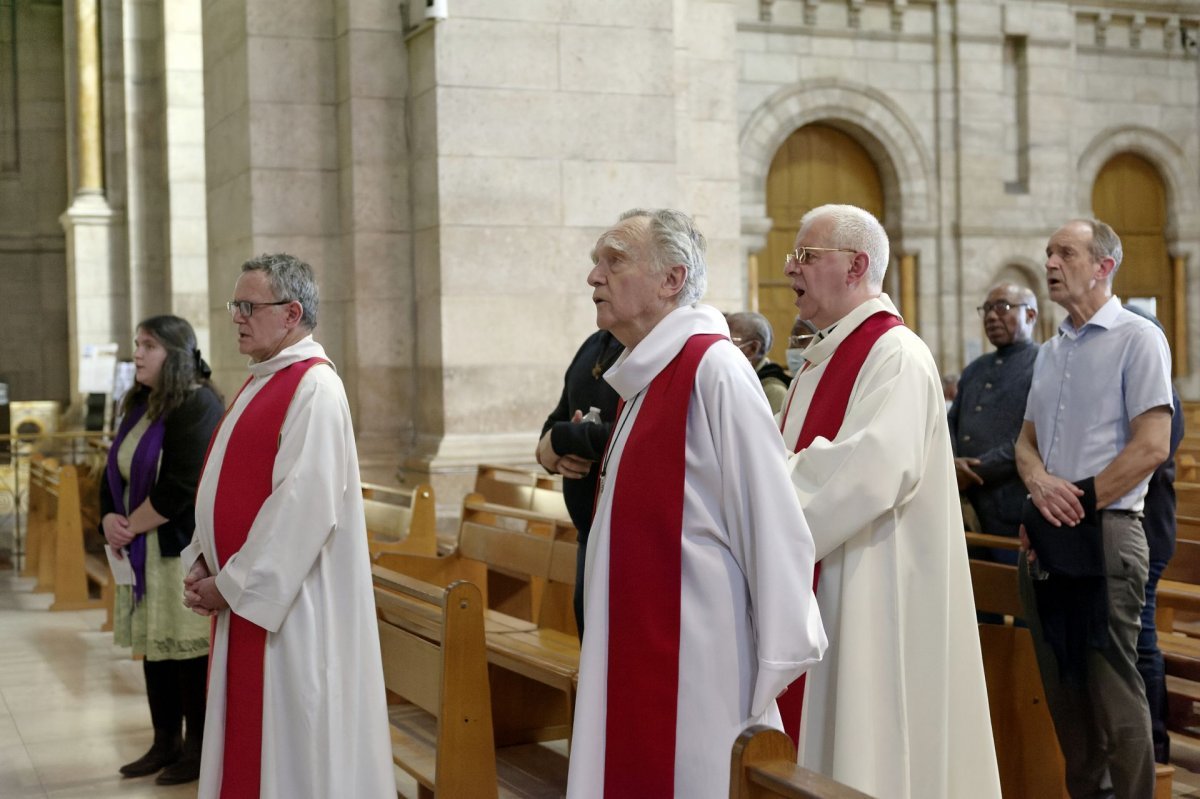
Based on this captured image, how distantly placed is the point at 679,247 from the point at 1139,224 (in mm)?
16510

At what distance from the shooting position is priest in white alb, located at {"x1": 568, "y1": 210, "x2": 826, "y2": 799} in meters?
2.41

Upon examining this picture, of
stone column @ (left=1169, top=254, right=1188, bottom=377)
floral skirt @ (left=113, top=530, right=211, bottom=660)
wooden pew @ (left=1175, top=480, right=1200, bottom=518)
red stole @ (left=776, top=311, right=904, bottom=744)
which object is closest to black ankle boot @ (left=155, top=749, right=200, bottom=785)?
floral skirt @ (left=113, top=530, right=211, bottom=660)

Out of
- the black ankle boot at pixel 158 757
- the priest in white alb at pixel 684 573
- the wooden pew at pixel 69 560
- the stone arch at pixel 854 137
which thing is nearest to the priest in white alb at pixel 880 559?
the priest in white alb at pixel 684 573

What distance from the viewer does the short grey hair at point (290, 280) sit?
3.46m

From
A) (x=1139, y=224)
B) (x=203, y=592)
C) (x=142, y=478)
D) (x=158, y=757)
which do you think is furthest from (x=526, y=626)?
(x=1139, y=224)

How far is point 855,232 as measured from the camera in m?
3.04

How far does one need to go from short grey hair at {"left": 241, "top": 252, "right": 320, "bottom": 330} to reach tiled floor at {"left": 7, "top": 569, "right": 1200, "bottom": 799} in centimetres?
184

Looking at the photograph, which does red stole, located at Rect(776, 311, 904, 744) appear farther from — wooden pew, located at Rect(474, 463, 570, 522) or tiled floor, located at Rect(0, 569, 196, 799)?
wooden pew, located at Rect(474, 463, 570, 522)

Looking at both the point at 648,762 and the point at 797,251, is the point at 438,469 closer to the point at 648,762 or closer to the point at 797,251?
the point at 797,251

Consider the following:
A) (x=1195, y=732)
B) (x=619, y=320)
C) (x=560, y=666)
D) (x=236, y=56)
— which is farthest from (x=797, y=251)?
(x=236, y=56)

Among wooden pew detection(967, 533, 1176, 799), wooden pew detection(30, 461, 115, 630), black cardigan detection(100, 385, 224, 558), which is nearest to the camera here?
wooden pew detection(967, 533, 1176, 799)

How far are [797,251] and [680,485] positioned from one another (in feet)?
2.79

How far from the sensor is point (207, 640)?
4.66 meters

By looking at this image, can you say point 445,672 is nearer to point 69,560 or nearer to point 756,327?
point 756,327
